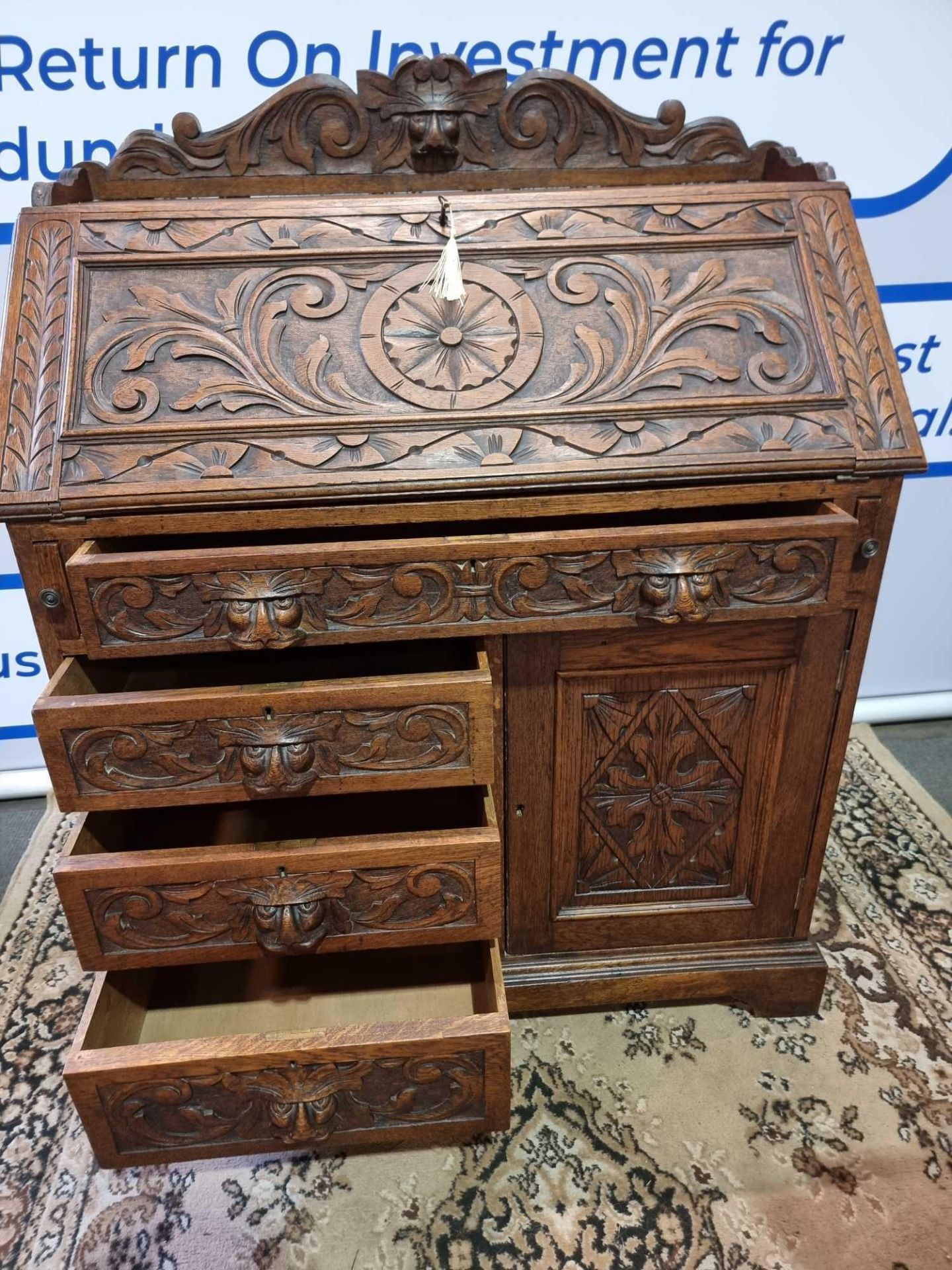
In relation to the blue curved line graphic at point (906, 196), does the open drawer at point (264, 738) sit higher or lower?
lower

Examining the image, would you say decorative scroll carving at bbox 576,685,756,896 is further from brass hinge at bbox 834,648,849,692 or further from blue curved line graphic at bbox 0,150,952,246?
blue curved line graphic at bbox 0,150,952,246

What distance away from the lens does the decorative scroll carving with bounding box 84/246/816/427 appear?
42.9 inches

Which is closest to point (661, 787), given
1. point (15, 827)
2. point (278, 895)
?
point (278, 895)

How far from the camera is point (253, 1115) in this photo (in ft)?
3.46

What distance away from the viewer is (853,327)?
1142 millimetres

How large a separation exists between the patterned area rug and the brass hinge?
0.61 meters

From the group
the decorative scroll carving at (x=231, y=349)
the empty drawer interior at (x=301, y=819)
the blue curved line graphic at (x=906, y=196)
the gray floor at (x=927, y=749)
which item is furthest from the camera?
the gray floor at (x=927, y=749)

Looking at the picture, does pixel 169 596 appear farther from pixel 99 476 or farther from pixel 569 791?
pixel 569 791

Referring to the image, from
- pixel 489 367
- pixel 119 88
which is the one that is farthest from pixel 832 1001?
pixel 119 88

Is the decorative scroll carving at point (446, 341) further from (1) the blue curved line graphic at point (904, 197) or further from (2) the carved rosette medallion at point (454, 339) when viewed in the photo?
(1) the blue curved line graphic at point (904, 197)

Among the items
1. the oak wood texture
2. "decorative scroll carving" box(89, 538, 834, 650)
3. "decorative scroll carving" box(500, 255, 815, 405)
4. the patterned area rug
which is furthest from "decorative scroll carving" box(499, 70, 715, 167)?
the patterned area rug

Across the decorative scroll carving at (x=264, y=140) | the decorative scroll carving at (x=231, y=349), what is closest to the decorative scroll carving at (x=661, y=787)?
the decorative scroll carving at (x=231, y=349)

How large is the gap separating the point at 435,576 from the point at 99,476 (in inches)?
16.1

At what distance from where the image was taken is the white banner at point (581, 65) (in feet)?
4.67
